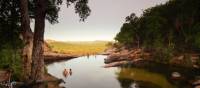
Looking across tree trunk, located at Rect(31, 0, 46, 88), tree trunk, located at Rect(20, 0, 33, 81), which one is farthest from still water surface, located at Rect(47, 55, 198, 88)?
tree trunk, located at Rect(31, 0, 46, 88)

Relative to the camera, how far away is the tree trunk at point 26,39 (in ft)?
92.3

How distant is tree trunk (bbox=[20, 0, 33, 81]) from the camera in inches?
1108

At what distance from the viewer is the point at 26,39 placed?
2877 cm

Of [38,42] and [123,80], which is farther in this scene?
[123,80]

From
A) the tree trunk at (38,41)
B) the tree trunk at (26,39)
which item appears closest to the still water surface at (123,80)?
the tree trunk at (26,39)

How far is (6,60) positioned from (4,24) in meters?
10.0

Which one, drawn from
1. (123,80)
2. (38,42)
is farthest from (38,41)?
(123,80)

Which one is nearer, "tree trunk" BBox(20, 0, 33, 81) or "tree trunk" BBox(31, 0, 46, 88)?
"tree trunk" BBox(31, 0, 46, 88)

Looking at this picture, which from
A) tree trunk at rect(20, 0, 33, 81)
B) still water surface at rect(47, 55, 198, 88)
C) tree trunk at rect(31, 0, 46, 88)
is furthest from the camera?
still water surface at rect(47, 55, 198, 88)

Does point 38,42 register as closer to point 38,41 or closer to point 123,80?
point 38,41

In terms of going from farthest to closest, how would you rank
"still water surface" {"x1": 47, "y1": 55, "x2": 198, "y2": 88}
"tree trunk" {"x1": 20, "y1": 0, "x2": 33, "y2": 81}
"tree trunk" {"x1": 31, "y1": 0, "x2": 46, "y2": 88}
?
"still water surface" {"x1": 47, "y1": 55, "x2": 198, "y2": 88}
"tree trunk" {"x1": 20, "y1": 0, "x2": 33, "y2": 81}
"tree trunk" {"x1": 31, "y1": 0, "x2": 46, "y2": 88}

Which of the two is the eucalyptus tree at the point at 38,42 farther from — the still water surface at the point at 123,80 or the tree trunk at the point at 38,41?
the still water surface at the point at 123,80

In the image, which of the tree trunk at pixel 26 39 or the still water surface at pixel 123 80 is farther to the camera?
the still water surface at pixel 123 80

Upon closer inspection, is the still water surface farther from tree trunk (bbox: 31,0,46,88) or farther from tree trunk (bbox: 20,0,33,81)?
tree trunk (bbox: 31,0,46,88)
